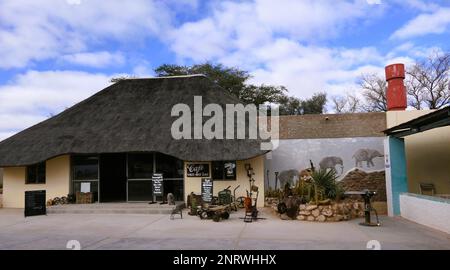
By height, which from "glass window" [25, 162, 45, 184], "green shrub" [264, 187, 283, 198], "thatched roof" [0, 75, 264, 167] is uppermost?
"thatched roof" [0, 75, 264, 167]

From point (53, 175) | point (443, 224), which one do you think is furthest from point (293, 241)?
point (53, 175)

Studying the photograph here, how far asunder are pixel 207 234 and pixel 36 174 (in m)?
10.9

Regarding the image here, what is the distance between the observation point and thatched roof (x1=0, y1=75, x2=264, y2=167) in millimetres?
15031

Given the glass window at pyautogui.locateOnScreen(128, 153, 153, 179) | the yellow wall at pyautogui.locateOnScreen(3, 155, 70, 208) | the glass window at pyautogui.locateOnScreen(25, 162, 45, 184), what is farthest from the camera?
the glass window at pyautogui.locateOnScreen(25, 162, 45, 184)

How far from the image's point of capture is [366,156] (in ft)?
53.0

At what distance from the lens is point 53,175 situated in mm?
16750

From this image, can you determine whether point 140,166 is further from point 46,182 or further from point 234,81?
point 234,81

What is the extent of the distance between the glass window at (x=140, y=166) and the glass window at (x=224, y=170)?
2.78 m

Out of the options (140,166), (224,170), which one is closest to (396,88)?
(224,170)

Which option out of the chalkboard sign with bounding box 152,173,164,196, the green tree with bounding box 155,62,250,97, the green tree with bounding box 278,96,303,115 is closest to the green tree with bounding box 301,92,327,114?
the green tree with bounding box 278,96,303,115

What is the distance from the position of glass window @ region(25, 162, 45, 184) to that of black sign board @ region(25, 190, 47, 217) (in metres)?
2.92

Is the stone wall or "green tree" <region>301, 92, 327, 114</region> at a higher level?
"green tree" <region>301, 92, 327, 114</region>

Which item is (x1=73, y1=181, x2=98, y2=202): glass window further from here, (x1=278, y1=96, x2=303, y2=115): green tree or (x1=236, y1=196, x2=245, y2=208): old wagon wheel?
(x1=278, y1=96, x2=303, y2=115): green tree

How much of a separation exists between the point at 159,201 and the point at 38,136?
6.21 metres
